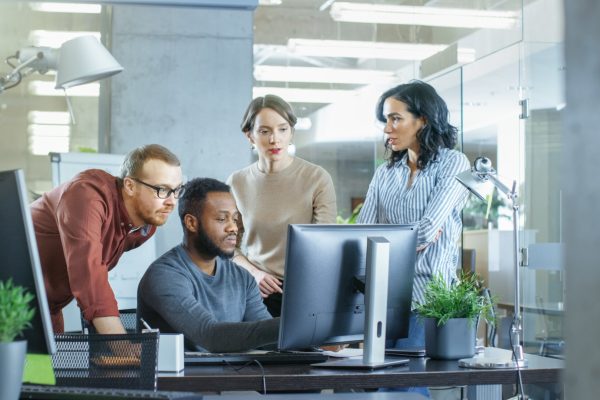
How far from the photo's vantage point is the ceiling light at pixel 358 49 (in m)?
6.18

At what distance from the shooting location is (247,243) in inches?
152

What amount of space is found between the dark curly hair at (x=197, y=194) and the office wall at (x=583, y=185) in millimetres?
2438

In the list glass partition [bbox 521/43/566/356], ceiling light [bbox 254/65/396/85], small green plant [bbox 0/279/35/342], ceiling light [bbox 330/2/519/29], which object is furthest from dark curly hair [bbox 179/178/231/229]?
ceiling light [bbox 254/65/396/85]

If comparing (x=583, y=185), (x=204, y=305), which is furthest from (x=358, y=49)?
(x=583, y=185)

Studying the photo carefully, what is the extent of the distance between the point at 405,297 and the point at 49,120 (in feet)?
11.3

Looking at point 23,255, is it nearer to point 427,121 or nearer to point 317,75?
point 427,121

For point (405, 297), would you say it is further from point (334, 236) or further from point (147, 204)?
point (147, 204)

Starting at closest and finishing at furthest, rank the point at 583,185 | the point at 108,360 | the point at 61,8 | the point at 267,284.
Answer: the point at 583,185 < the point at 108,360 < the point at 267,284 < the point at 61,8

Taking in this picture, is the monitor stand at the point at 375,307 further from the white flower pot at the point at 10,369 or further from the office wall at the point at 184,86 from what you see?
the office wall at the point at 184,86

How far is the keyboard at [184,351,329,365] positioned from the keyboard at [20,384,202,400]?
3.01 ft

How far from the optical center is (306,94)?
6711mm

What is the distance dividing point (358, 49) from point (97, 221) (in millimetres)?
4569

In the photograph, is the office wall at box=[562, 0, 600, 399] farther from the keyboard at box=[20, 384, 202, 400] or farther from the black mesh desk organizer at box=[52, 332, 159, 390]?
the black mesh desk organizer at box=[52, 332, 159, 390]

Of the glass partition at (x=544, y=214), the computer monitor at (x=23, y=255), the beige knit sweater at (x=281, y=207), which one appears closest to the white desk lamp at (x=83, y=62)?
the beige knit sweater at (x=281, y=207)
